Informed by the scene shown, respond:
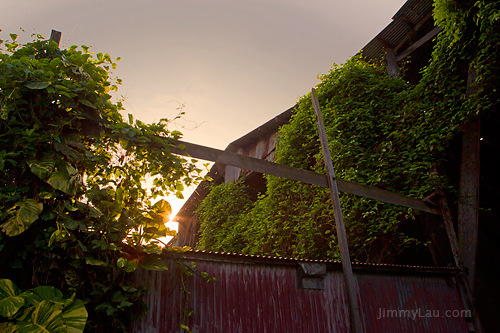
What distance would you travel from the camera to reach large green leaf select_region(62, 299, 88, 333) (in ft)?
9.18

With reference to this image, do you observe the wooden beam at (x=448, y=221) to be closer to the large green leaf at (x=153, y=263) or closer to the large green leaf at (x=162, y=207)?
the large green leaf at (x=162, y=207)

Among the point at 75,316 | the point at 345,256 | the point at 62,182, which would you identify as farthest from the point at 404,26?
the point at 75,316

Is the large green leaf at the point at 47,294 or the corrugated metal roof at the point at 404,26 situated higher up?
the corrugated metal roof at the point at 404,26

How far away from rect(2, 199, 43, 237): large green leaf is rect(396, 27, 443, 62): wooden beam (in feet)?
31.1

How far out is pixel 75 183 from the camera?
334 centimetres

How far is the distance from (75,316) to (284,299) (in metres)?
2.86

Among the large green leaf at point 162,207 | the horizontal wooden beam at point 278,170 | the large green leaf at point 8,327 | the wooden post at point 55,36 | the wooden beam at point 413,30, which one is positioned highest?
the wooden beam at point 413,30

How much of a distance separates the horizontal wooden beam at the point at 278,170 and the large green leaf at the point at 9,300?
2151mm

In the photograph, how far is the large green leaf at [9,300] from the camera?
259cm

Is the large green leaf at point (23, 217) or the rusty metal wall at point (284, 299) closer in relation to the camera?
the large green leaf at point (23, 217)

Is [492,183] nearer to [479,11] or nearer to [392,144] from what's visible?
[392,144]

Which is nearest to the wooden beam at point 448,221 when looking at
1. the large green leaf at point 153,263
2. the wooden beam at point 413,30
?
the wooden beam at point 413,30

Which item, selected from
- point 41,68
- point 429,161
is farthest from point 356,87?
point 41,68

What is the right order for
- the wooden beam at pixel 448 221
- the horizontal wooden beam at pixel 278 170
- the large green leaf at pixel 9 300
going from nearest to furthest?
the large green leaf at pixel 9 300 → the horizontal wooden beam at pixel 278 170 → the wooden beam at pixel 448 221
